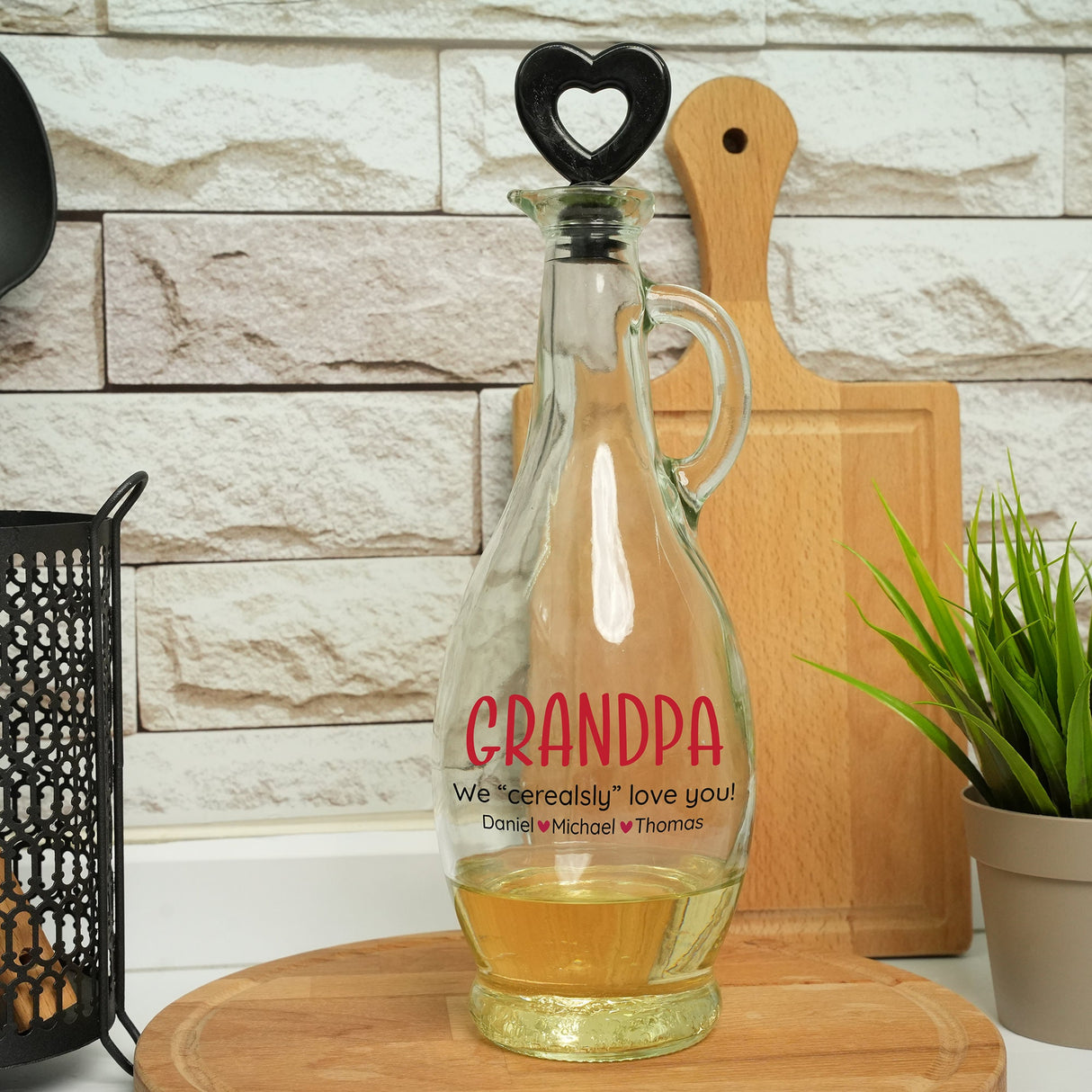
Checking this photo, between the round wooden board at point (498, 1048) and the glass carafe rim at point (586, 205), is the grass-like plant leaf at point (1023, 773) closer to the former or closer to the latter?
the round wooden board at point (498, 1048)

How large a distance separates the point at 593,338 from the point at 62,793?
1.06ft

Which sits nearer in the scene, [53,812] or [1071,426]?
[53,812]

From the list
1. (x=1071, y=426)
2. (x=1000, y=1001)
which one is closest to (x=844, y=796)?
(x=1000, y=1001)

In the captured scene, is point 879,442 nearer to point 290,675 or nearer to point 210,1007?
point 290,675

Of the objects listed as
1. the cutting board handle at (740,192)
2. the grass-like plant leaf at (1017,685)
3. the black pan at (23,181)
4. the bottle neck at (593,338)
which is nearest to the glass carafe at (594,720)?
the bottle neck at (593,338)

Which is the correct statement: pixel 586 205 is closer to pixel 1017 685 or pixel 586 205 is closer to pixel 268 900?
pixel 1017 685

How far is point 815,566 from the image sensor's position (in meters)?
0.78

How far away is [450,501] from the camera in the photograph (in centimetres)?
80

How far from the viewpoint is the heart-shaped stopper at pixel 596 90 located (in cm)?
54

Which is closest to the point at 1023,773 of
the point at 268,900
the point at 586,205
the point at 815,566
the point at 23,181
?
the point at 815,566

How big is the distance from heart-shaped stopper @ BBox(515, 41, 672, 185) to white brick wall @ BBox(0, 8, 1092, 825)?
25 cm

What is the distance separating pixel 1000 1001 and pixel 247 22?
27.9 inches

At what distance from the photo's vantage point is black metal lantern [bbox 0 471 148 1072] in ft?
1.82

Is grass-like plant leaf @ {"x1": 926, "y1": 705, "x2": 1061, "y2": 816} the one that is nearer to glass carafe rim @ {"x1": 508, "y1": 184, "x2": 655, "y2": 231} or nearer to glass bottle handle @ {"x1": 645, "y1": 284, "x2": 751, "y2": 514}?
glass bottle handle @ {"x1": 645, "y1": 284, "x2": 751, "y2": 514}
